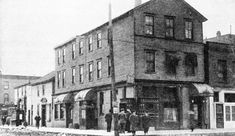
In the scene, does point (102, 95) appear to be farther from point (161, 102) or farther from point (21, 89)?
point (21, 89)

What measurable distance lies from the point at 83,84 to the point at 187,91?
1225 cm

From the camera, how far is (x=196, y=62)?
116ft

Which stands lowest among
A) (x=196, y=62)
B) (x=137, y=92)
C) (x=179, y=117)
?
(x=179, y=117)

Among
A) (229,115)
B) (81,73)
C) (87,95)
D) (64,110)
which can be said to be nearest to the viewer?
(229,115)

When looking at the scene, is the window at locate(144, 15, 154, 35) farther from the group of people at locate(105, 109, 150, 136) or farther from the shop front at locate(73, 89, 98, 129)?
the shop front at locate(73, 89, 98, 129)

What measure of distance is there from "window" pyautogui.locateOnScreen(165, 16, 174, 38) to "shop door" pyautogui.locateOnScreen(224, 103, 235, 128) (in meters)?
8.76

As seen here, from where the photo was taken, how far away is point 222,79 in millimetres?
37344

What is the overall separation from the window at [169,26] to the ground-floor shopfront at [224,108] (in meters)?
6.86

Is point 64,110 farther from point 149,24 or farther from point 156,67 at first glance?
point 149,24

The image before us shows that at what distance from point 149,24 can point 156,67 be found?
3.66 m

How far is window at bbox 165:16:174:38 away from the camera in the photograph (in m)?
34.6

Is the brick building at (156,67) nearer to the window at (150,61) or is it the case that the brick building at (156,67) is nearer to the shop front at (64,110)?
the window at (150,61)

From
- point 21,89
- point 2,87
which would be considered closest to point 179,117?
point 21,89

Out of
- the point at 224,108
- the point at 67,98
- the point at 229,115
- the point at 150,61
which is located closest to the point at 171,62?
the point at 150,61
